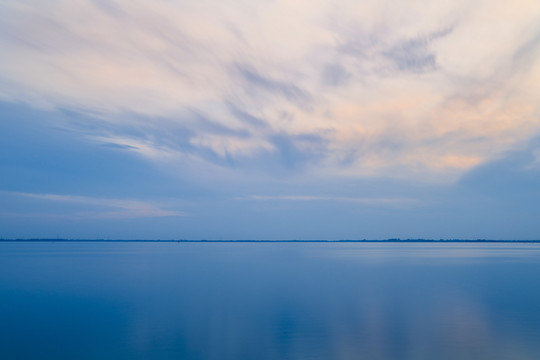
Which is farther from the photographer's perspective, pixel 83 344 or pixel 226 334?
pixel 226 334

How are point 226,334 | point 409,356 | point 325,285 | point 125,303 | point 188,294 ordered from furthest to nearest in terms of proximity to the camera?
1. point 325,285
2. point 188,294
3. point 125,303
4. point 226,334
5. point 409,356

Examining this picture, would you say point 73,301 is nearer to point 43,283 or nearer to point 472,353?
point 43,283

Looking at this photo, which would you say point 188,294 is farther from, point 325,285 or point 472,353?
point 472,353

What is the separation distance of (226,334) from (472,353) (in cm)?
909

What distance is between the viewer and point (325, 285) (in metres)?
32.3

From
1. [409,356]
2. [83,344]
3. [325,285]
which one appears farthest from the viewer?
[325,285]

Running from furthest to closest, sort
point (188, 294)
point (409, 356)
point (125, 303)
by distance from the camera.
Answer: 1. point (188, 294)
2. point (125, 303)
3. point (409, 356)

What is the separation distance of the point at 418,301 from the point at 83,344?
18.7 metres

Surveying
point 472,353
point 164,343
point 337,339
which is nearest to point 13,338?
point 164,343

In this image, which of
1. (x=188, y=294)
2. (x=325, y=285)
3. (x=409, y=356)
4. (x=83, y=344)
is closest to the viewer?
(x=409, y=356)

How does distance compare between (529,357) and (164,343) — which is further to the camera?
(164,343)

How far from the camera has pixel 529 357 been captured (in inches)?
540

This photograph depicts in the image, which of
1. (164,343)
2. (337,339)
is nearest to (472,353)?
(337,339)

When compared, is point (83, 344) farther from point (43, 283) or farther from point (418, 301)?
point (43, 283)
